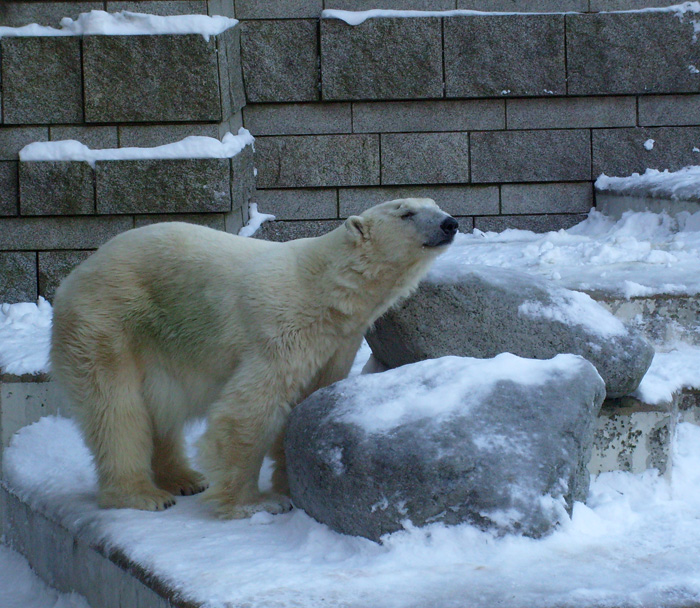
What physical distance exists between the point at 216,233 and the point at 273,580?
1598mm

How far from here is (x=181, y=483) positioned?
381 cm

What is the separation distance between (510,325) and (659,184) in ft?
11.8

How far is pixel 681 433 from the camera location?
3977 millimetres

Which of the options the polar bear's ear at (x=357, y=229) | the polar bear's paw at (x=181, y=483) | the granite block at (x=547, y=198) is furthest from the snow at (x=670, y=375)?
the granite block at (x=547, y=198)

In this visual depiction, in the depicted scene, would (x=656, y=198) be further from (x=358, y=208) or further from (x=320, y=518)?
(x=320, y=518)

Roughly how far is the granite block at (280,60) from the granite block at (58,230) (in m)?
1.78

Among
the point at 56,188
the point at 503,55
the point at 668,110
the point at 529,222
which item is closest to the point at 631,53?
the point at 668,110

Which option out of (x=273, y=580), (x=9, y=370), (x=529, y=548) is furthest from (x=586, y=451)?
→ (x=9, y=370)

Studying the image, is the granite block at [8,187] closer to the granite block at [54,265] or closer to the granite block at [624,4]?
the granite block at [54,265]

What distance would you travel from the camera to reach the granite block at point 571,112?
759cm

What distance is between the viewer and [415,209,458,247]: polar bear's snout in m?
3.25

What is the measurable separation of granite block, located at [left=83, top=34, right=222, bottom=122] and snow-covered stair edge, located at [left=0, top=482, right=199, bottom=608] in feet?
9.52

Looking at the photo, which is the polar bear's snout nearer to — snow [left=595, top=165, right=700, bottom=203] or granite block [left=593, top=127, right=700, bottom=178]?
snow [left=595, top=165, right=700, bottom=203]

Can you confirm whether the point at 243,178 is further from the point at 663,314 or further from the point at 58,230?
the point at 663,314
